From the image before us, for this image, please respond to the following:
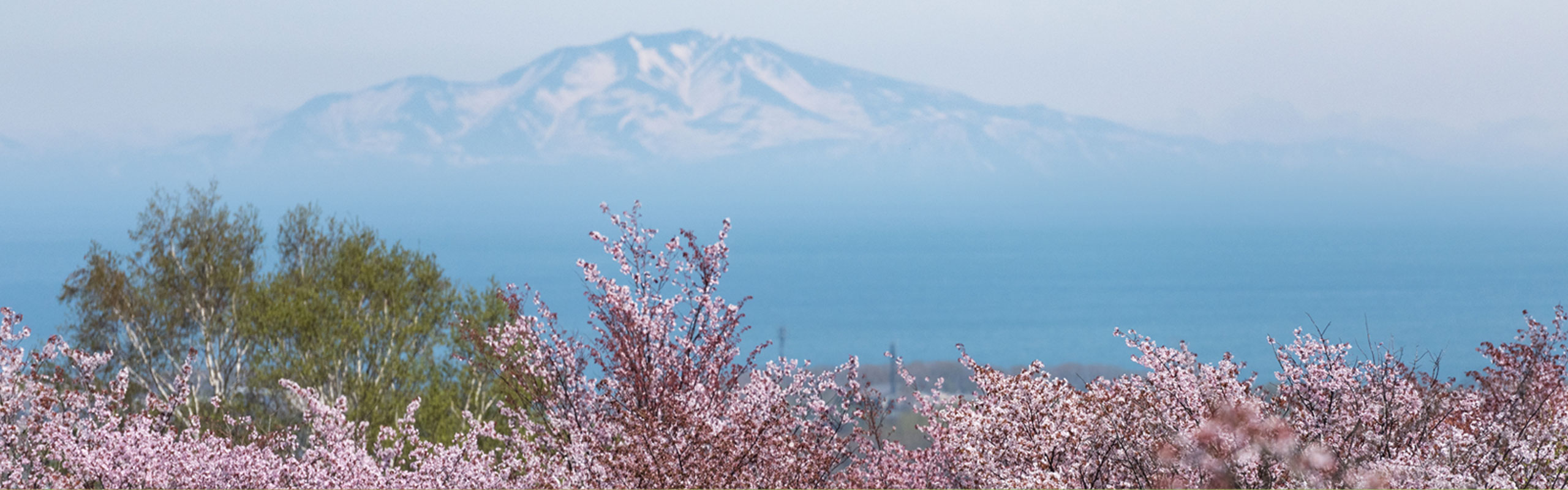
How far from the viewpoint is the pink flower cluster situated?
789 centimetres

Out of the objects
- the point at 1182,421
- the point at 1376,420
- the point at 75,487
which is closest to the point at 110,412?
the point at 75,487

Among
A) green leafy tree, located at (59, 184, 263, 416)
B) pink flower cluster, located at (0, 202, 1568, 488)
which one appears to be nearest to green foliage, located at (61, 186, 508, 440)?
green leafy tree, located at (59, 184, 263, 416)

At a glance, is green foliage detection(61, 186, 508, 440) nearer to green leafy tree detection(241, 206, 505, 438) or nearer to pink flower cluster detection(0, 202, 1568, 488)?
green leafy tree detection(241, 206, 505, 438)

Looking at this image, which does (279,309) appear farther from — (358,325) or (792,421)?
(792,421)

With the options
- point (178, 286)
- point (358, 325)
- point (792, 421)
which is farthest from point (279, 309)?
point (792, 421)

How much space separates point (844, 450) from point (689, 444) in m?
2.30

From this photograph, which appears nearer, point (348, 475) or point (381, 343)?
point (348, 475)

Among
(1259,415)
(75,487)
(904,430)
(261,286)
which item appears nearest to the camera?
(1259,415)

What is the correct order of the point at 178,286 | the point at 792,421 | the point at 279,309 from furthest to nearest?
1. the point at 178,286
2. the point at 279,309
3. the point at 792,421

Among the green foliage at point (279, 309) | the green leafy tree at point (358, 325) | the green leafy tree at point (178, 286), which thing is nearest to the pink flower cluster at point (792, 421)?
the green leafy tree at point (358, 325)

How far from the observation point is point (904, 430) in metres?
84.8

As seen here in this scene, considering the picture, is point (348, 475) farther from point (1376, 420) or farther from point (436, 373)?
point (436, 373)

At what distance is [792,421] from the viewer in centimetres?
1047

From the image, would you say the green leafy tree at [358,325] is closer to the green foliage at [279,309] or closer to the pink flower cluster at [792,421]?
the green foliage at [279,309]
